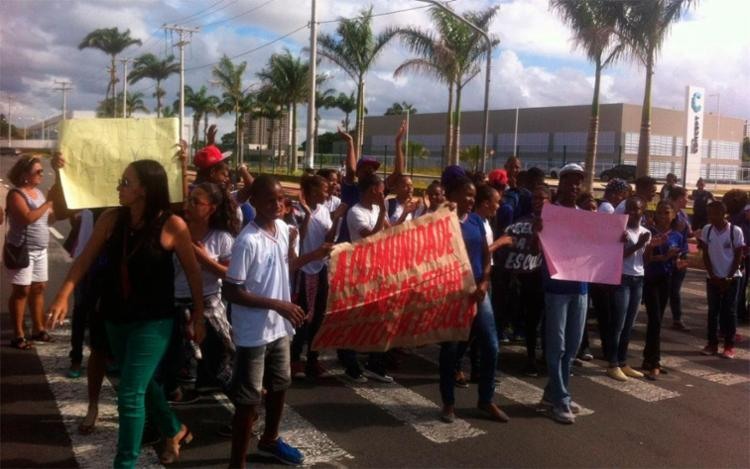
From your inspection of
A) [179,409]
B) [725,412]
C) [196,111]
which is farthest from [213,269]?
[196,111]

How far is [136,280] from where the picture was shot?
365 centimetres

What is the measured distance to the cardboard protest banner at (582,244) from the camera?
5336 millimetres

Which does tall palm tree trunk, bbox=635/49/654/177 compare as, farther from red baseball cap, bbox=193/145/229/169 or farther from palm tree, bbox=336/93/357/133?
palm tree, bbox=336/93/357/133

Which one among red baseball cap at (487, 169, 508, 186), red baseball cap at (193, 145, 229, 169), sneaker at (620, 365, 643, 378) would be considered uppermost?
red baseball cap at (193, 145, 229, 169)

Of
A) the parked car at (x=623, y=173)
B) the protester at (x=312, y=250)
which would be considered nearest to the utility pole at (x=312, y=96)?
the protester at (x=312, y=250)

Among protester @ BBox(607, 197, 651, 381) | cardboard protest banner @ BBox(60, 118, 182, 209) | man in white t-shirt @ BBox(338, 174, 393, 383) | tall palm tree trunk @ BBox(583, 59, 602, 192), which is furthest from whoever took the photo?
tall palm tree trunk @ BBox(583, 59, 602, 192)

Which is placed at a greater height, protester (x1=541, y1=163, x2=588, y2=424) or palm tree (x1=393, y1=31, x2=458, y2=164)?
palm tree (x1=393, y1=31, x2=458, y2=164)

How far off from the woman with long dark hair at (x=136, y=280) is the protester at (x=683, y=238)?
5.27m

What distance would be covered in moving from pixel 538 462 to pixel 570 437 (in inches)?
22.0

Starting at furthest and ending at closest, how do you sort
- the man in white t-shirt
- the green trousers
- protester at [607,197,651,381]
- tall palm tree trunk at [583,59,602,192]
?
tall palm tree trunk at [583,59,602,192] → protester at [607,197,651,381] → the man in white t-shirt → the green trousers

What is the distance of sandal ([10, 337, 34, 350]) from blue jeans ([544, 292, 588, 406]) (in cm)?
482

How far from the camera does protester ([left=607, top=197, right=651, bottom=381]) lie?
6.32 metres

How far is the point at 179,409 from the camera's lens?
17.2 ft

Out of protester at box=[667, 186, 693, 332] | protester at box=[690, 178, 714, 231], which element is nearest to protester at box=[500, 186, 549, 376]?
protester at box=[667, 186, 693, 332]
